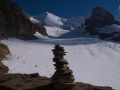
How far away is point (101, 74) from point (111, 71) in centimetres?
304

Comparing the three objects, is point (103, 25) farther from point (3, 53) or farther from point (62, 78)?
point (62, 78)

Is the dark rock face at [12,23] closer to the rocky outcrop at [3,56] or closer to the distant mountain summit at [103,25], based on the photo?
the rocky outcrop at [3,56]

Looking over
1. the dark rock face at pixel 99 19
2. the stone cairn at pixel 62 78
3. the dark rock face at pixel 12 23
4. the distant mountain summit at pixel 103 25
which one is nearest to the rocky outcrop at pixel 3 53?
the dark rock face at pixel 12 23

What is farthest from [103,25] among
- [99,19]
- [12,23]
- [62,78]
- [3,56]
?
[62,78]

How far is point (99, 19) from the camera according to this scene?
89812 millimetres

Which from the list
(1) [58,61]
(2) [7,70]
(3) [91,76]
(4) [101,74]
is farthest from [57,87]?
(4) [101,74]

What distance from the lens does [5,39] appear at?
4059 cm

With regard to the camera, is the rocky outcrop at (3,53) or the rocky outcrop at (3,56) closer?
the rocky outcrop at (3,56)

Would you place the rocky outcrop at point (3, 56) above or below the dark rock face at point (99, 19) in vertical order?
below

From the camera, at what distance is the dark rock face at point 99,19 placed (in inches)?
3391

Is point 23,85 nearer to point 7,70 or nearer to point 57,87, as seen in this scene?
point 57,87

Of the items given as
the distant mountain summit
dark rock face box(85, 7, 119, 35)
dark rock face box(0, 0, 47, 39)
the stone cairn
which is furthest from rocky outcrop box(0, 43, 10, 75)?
dark rock face box(85, 7, 119, 35)

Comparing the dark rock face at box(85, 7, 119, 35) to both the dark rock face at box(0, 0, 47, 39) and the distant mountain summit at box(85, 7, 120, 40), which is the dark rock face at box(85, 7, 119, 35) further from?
the dark rock face at box(0, 0, 47, 39)

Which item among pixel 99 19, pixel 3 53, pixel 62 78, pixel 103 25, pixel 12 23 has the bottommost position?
pixel 62 78
